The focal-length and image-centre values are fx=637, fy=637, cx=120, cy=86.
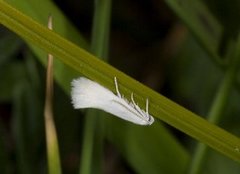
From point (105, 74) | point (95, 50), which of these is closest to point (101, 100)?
point (105, 74)

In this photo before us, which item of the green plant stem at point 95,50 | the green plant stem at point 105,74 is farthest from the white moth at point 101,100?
the green plant stem at point 95,50

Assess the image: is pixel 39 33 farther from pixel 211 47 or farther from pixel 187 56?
pixel 187 56

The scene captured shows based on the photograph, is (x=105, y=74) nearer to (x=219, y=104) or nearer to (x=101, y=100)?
(x=101, y=100)

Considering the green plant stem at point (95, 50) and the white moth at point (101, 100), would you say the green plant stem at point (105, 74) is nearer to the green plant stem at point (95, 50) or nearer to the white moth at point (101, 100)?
the white moth at point (101, 100)

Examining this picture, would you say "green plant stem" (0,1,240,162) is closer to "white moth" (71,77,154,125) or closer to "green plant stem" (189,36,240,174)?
"white moth" (71,77,154,125)

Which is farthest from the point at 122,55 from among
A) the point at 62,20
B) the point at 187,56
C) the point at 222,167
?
the point at 62,20
